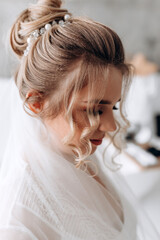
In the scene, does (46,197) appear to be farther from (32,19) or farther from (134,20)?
(134,20)

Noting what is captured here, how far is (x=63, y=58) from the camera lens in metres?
0.43

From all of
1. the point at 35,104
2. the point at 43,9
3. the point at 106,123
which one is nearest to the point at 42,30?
the point at 43,9

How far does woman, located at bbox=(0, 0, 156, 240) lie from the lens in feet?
1.42

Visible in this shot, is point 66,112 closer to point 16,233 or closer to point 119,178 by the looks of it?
point 16,233

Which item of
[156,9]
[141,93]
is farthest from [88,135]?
[156,9]

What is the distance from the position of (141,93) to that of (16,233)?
182cm

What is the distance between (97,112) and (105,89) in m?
0.06

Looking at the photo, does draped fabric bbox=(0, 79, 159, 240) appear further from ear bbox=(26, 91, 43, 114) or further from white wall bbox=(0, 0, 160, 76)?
white wall bbox=(0, 0, 160, 76)

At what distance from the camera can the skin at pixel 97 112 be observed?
0.46m

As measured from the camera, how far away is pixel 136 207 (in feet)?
2.92

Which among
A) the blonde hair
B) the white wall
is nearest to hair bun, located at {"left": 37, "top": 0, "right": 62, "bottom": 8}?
the blonde hair

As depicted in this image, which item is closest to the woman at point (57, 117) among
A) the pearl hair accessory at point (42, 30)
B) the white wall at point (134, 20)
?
the pearl hair accessory at point (42, 30)

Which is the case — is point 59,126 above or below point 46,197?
above

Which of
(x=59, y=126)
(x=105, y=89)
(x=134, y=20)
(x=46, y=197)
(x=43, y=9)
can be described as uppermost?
(x=134, y=20)
